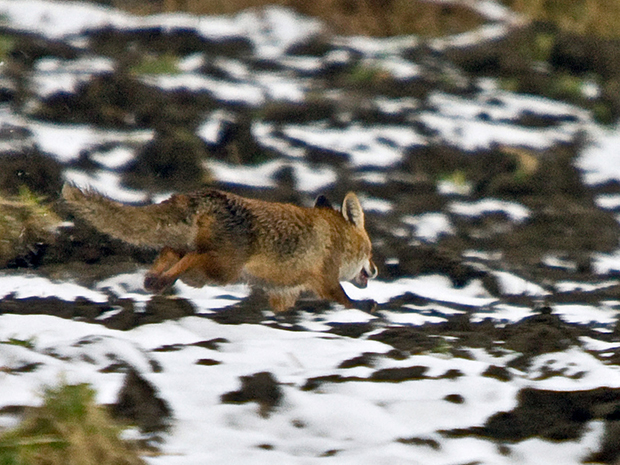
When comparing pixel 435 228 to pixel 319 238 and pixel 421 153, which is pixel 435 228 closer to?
pixel 421 153

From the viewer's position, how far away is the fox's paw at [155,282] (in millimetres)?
5316

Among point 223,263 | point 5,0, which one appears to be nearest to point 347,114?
point 5,0

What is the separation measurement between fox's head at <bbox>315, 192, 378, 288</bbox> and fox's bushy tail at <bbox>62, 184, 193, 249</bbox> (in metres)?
1.24

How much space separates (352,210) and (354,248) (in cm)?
29

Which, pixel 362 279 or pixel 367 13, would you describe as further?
pixel 367 13

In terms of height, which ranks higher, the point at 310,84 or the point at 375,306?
the point at 310,84

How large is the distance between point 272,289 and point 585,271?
312 centimetres

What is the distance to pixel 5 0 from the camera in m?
11.6

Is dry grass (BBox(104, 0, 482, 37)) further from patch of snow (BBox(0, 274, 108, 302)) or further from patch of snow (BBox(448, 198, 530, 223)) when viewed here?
patch of snow (BBox(0, 274, 108, 302))

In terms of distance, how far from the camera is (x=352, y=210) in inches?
247

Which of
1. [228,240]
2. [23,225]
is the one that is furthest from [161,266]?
[23,225]

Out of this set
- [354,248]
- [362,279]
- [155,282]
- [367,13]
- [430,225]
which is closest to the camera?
[155,282]

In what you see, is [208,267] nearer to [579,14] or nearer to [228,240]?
[228,240]

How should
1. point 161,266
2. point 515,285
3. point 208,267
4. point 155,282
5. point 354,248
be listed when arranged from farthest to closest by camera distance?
point 515,285
point 354,248
point 161,266
point 155,282
point 208,267
